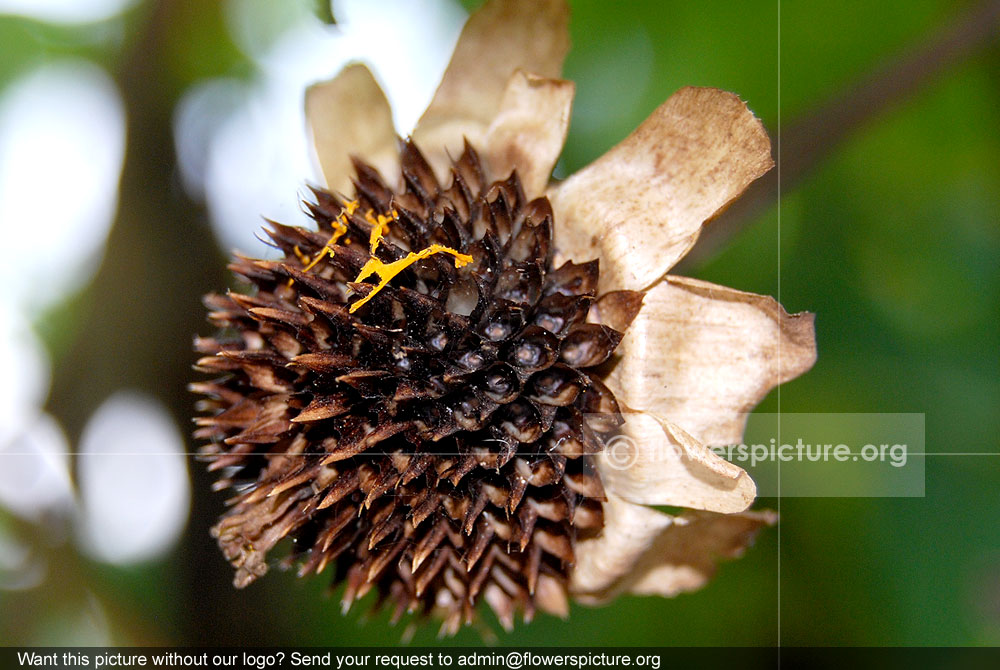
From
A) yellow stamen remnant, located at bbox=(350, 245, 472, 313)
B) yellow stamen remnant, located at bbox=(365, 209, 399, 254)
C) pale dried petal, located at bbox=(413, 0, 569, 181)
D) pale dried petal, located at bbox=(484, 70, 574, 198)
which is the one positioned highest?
pale dried petal, located at bbox=(413, 0, 569, 181)

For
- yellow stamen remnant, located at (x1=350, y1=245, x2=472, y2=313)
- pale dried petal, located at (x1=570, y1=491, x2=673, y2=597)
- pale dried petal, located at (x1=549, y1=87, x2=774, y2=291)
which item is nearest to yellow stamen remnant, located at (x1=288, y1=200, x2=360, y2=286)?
yellow stamen remnant, located at (x1=350, y1=245, x2=472, y2=313)

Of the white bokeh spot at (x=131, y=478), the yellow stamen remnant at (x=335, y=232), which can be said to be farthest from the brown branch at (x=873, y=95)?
the white bokeh spot at (x=131, y=478)

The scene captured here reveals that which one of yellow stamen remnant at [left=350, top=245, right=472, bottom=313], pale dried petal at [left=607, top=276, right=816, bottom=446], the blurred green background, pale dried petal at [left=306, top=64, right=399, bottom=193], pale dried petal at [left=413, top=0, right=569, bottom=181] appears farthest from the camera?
the blurred green background

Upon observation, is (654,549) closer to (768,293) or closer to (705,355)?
(705,355)

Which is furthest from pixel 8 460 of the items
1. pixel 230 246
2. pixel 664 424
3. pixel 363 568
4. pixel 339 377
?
pixel 664 424

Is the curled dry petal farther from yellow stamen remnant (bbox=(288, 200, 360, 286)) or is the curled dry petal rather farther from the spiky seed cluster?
yellow stamen remnant (bbox=(288, 200, 360, 286))

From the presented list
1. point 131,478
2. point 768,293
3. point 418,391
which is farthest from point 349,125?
point 131,478
